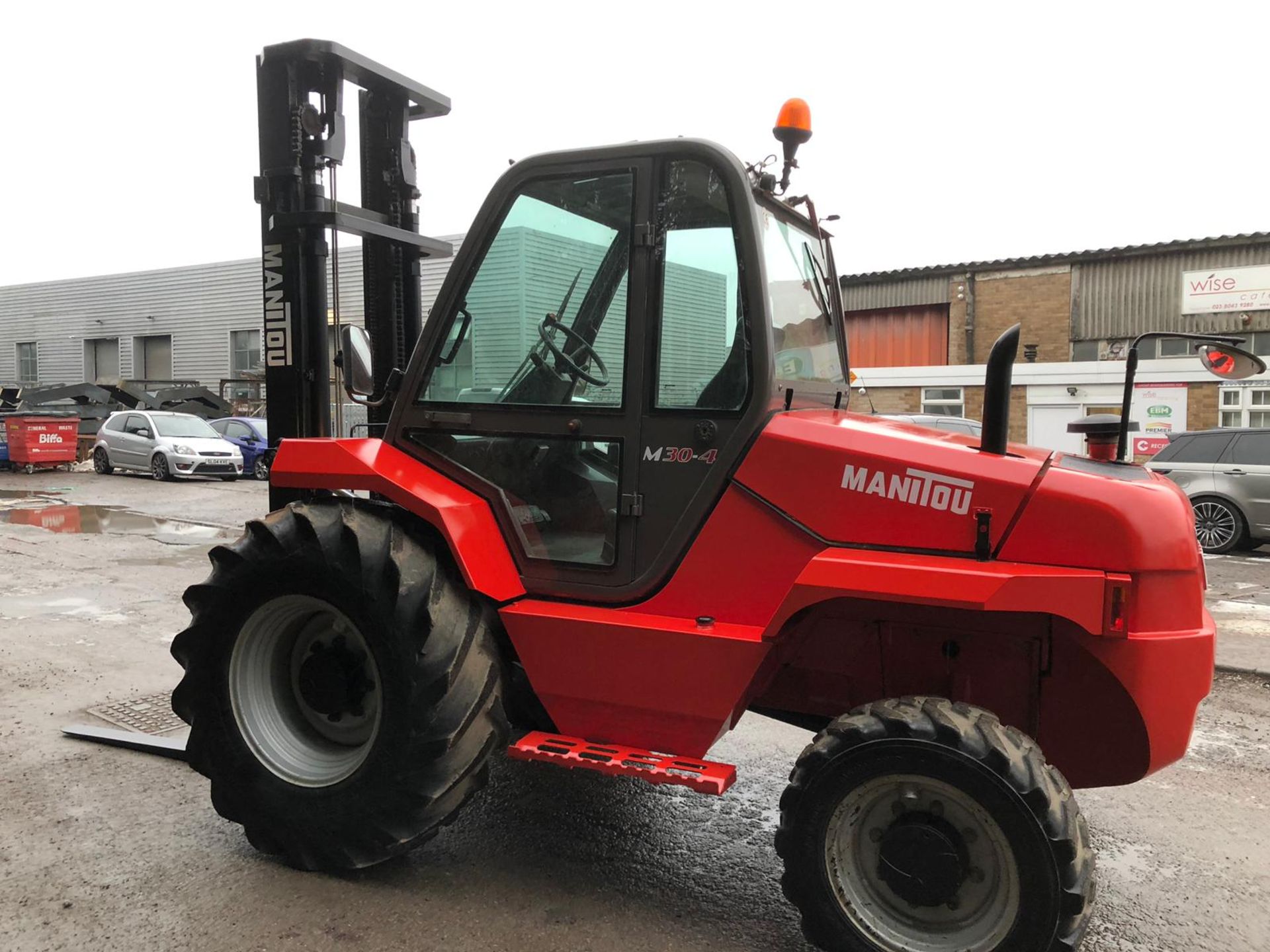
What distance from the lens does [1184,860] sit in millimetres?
3760

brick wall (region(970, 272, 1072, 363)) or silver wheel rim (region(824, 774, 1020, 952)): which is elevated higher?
brick wall (region(970, 272, 1072, 363))

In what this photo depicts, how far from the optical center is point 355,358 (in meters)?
3.46

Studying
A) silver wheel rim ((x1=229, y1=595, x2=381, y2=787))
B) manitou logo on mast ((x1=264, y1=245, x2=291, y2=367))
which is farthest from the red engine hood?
manitou logo on mast ((x1=264, y1=245, x2=291, y2=367))

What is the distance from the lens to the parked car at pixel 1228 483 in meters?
12.1

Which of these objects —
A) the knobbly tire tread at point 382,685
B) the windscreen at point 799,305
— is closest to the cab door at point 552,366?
the knobbly tire tread at point 382,685

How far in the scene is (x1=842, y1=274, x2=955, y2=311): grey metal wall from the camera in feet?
82.0

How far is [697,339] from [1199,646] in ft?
5.65

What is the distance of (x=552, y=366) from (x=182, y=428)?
2085cm

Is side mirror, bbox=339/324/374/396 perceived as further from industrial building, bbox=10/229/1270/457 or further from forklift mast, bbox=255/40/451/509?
industrial building, bbox=10/229/1270/457

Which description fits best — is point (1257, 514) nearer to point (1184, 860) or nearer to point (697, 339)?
point (1184, 860)

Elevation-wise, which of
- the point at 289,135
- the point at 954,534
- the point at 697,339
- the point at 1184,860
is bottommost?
the point at 1184,860

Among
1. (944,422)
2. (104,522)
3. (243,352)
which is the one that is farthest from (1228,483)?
(243,352)

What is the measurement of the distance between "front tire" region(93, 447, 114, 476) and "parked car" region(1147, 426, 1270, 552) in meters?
21.4

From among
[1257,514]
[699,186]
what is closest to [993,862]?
[699,186]
